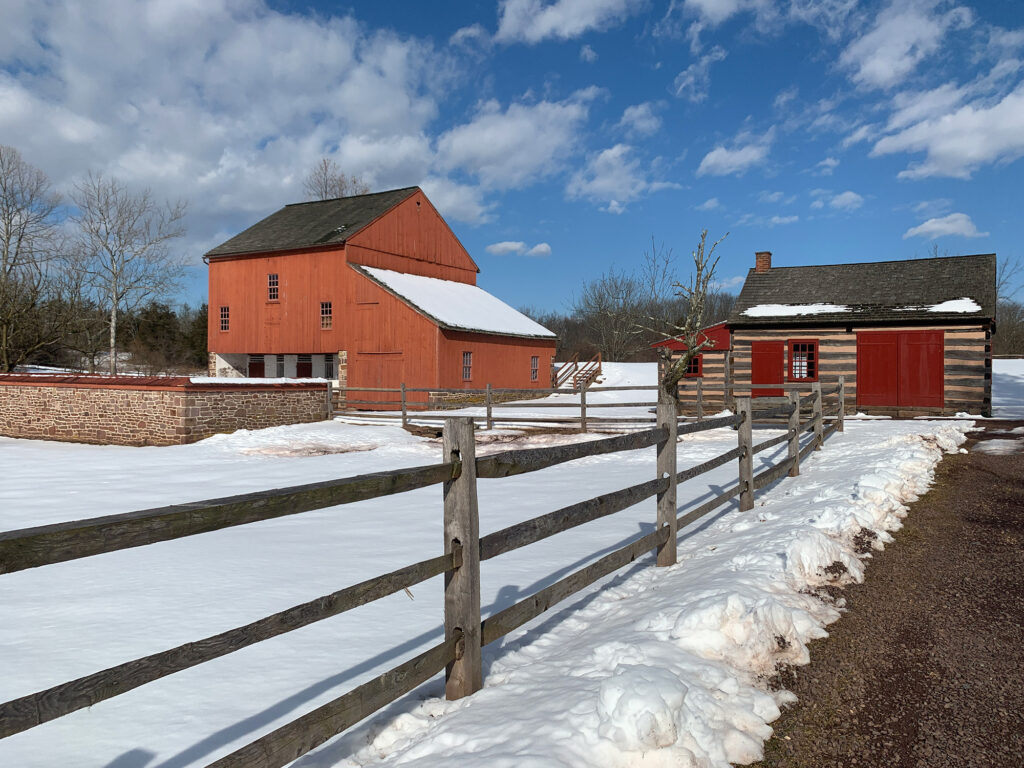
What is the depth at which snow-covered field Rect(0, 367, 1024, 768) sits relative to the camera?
3.16 meters

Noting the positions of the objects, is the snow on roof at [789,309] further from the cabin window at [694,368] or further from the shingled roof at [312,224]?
the shingled roof at [312,224]

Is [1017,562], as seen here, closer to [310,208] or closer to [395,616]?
[395,616]

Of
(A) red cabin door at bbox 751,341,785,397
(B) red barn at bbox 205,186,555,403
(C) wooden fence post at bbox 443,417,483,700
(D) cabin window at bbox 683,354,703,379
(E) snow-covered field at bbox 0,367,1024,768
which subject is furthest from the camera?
(B) red barn at bbox 205,186,555,403

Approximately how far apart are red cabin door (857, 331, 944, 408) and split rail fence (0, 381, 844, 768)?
19872 millimetres

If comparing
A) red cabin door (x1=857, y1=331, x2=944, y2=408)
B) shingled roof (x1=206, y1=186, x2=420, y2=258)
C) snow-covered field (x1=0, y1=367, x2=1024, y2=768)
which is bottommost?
snow-covered field (x1=0, y1=367, x2=1024, y2=768)

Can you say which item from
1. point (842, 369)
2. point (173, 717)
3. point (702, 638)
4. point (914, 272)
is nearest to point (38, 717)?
point (173, 717)

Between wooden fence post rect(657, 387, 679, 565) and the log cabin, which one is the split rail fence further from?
the log cabin

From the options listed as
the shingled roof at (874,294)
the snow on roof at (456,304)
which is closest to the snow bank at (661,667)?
the shingled roof at (874,294)

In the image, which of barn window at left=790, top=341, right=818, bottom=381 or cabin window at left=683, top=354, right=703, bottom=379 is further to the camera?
cabin window at left=683, top=354, right=703, bottom=379

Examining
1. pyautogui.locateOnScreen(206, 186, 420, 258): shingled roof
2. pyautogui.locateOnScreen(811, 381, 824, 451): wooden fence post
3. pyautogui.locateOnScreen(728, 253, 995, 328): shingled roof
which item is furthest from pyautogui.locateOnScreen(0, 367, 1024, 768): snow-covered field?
pyautogui.locateOnScreen(206, 186, 420, 258): shingled roof

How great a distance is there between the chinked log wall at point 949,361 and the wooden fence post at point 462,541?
2006cm

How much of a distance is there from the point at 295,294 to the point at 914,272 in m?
24.5

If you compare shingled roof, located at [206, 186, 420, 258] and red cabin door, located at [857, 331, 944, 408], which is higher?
shingled roof, located at [206, 186, 420, 258]

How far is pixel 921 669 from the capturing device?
3.96 metres
